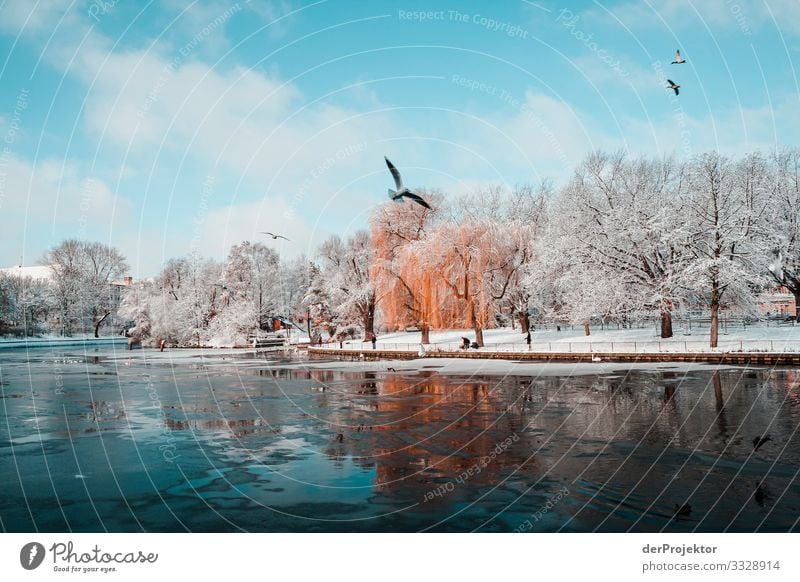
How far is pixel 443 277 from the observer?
47.1 meters

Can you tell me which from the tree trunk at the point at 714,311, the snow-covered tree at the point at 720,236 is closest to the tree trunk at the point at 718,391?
the tree trunk at the point at 714,311

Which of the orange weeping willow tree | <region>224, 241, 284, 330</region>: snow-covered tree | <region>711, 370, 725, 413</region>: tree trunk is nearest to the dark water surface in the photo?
<region>711, 370, 725, 413</region>: tree trunk

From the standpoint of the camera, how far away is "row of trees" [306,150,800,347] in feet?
139

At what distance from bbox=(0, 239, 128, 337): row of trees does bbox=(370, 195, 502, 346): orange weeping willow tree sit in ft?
212

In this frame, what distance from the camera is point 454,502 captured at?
1073 centimetres

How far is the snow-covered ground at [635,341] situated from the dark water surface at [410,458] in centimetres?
1290

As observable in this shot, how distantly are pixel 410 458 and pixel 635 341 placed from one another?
37.1m

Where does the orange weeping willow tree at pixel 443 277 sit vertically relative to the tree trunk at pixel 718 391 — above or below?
above

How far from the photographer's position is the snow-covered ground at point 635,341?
4012cm

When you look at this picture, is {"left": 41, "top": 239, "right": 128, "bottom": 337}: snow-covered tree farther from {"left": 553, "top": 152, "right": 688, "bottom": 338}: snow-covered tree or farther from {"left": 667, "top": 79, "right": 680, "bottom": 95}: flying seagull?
{"left": 667, "top": 79, "right": 680, "bottom": 95}: flying seagull

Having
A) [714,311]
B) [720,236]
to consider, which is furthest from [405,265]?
[720,236]

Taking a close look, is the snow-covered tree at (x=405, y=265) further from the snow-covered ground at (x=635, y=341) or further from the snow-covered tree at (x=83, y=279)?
the snow-covered tree at (x=83, y=279)

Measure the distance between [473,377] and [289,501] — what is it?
21.9 meters
